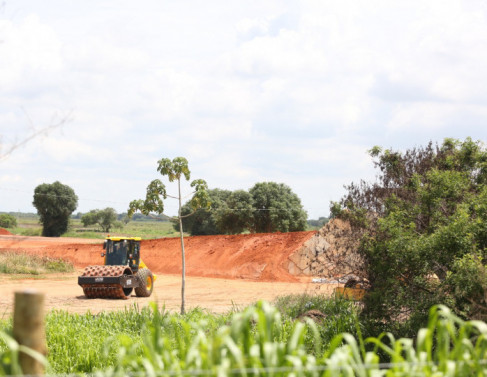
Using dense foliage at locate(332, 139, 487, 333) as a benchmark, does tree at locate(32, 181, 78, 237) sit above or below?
above

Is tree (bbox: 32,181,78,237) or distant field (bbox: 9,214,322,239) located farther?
distant field (bbox: 9,214,322,239)

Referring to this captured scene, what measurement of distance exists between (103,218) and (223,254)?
50924 millimetres

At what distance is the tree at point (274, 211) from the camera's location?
4959cm

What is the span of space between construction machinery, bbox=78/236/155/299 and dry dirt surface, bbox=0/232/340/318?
13.3 inches

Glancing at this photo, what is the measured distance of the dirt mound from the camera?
3041cm

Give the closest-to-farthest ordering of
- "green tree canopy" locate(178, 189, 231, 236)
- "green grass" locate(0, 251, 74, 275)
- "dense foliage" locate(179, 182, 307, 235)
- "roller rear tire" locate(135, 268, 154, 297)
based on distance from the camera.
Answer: "roller rear tire" locate(135, 268, 154, 297) < "green grass" locate(0, 251, 74, 275) < "dense foliage" locate(179, 182, 307, 235) < "green tree canopy" locate(178, 189, 231, 236)

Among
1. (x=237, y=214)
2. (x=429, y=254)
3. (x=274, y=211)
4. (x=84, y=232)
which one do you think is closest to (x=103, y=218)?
(x=84, y=232)

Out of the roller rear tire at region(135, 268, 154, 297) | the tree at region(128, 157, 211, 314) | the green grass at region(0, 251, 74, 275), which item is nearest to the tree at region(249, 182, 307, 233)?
the green grass at region(0, 251, 74, 275)

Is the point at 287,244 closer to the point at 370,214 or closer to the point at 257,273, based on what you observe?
the point at 257,273

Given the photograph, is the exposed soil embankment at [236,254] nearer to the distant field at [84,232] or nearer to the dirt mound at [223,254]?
the dirt mound at [223,254]

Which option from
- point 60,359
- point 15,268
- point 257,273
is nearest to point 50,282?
point 15,268

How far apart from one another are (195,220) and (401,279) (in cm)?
5221

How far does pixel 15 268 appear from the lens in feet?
98.2

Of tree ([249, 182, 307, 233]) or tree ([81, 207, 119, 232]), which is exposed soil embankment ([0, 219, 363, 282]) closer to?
tree ([249, 182, 307, 233])
